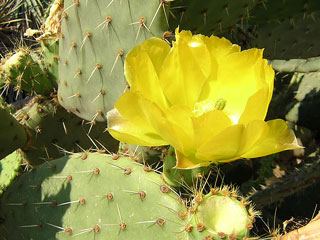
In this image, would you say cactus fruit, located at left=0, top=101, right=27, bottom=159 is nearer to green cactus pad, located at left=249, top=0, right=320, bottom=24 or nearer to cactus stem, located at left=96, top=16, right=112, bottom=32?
cactus stem, located at left=96, top=16, right=112, bottom=32

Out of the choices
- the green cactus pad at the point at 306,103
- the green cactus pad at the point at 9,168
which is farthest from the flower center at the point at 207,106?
the green cactus pad at the point at 306,103

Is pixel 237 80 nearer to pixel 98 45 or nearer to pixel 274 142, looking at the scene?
pixel 274 142

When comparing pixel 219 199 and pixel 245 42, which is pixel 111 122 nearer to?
pixel 219 199

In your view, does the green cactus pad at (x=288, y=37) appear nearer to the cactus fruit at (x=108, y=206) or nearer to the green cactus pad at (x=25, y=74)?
the green cactus pad at (x=25, y=74)

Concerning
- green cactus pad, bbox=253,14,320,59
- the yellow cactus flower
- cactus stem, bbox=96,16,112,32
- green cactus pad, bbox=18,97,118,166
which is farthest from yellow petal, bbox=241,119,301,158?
green cactus pad, bbox=253,14,320,59

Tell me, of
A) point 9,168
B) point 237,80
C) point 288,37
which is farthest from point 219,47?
point 288,37

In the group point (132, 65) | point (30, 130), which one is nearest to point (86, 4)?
point (132, 65)
